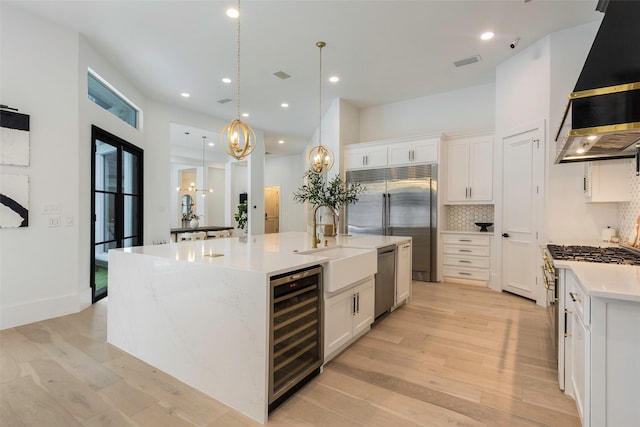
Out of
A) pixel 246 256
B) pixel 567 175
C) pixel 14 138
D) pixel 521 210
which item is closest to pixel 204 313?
pixel 246 256

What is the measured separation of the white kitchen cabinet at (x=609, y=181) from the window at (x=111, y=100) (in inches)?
239

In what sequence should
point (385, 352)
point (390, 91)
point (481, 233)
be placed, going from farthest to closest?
point (390, 91), point (481, 233), point (385, 352)

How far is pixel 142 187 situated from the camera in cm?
569

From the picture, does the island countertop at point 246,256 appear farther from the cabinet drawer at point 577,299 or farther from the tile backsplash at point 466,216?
the tile backsplash at point 466,216

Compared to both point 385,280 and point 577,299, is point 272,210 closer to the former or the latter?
point 385,280

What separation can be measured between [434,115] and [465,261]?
280 centimetres

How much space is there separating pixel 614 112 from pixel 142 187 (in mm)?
6425

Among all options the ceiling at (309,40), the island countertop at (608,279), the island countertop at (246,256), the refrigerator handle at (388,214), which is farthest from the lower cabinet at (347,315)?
the ceiling at (309,40)

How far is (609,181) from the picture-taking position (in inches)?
121

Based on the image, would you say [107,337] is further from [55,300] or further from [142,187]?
[142,187]

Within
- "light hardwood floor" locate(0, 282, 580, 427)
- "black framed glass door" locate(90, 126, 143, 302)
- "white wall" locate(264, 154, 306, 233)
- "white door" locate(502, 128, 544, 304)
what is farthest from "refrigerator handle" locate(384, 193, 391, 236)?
"white wall" locate(264, 154, 306, 233)

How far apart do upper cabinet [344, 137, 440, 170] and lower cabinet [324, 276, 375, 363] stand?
312 cm

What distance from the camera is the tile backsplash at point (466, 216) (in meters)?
5.29

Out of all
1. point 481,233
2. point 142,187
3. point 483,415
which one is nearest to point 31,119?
point 142,187
